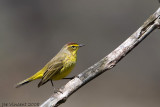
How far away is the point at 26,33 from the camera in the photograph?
14969 millimetres

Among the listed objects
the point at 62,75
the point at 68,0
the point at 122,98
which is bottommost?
the point at 62,75

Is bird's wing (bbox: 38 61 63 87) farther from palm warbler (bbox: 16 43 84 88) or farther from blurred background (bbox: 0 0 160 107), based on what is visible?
blurred background (bbox: 0 0 160 107)

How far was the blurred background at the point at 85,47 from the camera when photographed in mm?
12781

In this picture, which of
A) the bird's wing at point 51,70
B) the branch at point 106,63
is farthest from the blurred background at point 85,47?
the branch at point 106,63

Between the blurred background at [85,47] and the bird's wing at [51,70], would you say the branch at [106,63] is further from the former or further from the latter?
the blurred background at [85,47]

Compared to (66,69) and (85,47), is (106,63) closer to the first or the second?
(66,69)

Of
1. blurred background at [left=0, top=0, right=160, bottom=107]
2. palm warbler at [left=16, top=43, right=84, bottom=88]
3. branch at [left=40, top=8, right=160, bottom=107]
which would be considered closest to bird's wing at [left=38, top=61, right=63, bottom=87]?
palm warbler at [left=16, top=43, right=84, bottom=88]

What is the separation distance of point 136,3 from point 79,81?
9.01 metres

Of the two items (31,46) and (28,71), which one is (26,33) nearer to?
(31,46)

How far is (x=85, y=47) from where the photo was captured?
46.8 ft

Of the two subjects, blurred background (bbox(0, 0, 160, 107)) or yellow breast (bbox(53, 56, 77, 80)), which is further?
blurred background (bbox(0, 0, 160, 107))

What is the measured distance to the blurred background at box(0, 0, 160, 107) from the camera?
1278 cm

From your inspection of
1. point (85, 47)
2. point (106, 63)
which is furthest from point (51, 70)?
point (85, 47)

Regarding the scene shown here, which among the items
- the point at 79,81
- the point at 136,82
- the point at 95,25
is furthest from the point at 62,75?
the point at 95,25
